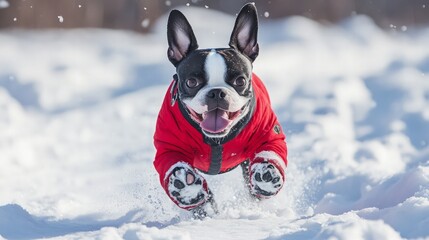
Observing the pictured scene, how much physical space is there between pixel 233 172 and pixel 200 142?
1.18 meters

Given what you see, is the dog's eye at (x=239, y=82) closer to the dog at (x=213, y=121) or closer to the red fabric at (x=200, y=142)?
the dog at (x=213, y=121)

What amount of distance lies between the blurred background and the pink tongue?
7235mm

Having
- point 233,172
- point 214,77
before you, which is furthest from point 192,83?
point 233,172

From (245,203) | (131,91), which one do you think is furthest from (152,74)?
(245,203)

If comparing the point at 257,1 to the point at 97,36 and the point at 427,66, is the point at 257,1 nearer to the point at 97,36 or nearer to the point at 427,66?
the point at 97,36

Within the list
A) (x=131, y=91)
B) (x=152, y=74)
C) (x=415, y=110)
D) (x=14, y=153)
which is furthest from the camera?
(x=152, y=74)

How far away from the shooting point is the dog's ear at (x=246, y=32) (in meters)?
3.73

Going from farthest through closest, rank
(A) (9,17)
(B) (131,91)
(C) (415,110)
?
1. (A) (9,17)
2. (B) (131,91)
3. (C) (415,110)

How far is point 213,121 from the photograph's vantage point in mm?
3596

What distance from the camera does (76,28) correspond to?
35.8 feet

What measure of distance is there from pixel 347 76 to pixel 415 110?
1839 mm

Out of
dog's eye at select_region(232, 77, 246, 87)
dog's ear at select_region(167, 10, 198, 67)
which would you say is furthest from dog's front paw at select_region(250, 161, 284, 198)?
dog's ear at select_region(167, 10, 198, 67)

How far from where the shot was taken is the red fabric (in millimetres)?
3812

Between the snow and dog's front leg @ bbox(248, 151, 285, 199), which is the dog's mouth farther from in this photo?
the snow
